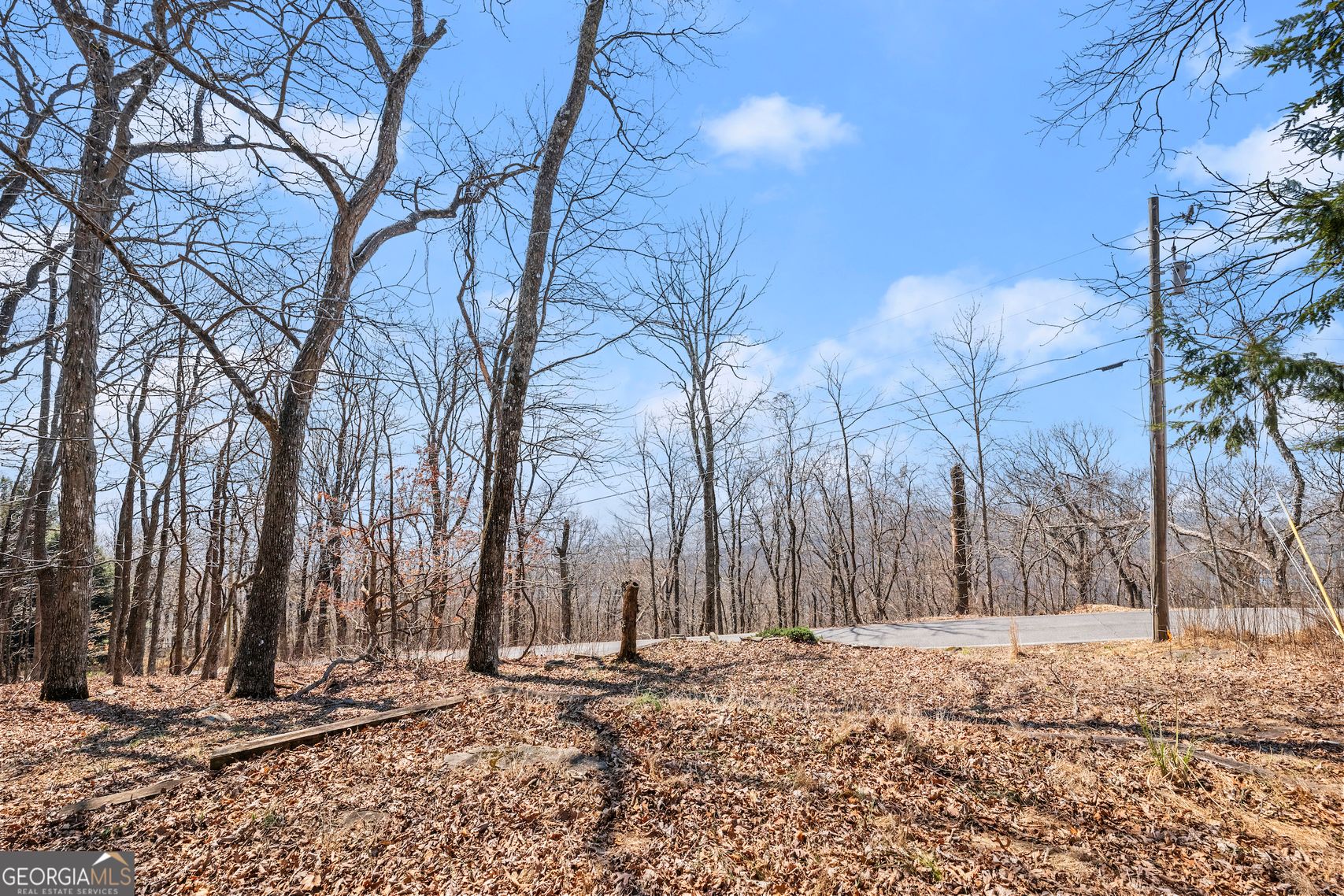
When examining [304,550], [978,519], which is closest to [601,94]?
[304,550]

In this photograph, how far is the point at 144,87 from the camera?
3.72m

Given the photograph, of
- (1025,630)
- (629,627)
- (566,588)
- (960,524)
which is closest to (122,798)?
(629,627)

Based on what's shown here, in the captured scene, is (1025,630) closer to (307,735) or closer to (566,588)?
(307,735)

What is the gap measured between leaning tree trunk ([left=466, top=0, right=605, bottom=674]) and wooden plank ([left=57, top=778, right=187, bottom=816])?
3491mm

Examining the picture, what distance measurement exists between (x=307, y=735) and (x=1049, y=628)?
10.1 metres

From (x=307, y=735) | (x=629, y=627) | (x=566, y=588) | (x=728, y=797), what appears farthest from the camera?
(x=566, y=588)

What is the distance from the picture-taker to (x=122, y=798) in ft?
11.3

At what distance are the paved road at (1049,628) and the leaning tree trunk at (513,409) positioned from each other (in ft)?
18.6

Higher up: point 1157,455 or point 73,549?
point 1157,455

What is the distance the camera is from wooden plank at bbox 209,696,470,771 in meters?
3.86

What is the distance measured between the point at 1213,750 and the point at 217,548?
12151 millimetres

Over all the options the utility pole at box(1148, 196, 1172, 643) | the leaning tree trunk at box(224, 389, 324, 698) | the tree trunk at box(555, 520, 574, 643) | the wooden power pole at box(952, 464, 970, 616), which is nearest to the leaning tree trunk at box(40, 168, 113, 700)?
the leaning tree trunk at box(224, 389, 324, 698)

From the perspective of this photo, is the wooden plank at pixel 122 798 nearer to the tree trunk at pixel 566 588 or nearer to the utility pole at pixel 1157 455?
the utility pole at pixel 1157 455

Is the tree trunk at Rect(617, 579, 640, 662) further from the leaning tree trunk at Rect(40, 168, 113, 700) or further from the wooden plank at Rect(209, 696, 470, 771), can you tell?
the leaning tree trunk at Rect(40, 168, 113, 700)
